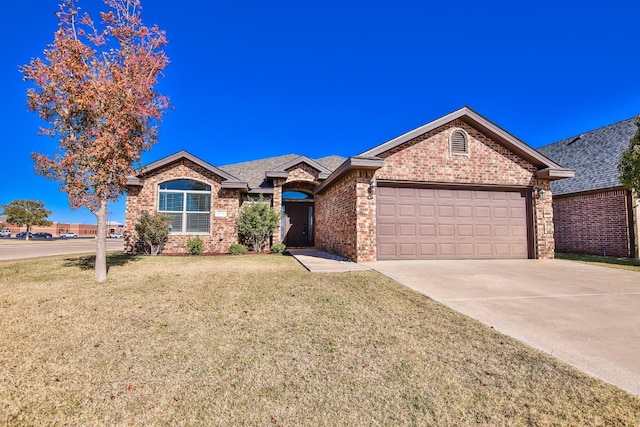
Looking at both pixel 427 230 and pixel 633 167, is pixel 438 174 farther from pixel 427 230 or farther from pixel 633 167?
pixel 633 167

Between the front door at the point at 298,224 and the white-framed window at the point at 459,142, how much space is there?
9.21 meters

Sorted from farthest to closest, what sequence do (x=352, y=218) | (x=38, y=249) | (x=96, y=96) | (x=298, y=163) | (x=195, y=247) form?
(x=38, y=249) < (x=298, y=163) < (x=195, y=247) < (x=352, y=218) < (x=96, y=96)

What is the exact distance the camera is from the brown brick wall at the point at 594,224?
1234 centimetres

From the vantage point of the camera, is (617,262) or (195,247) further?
(195,247)

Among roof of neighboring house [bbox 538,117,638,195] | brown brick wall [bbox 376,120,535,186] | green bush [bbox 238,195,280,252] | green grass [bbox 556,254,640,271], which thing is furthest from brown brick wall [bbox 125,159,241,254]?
roof of neighboring house [bbox 538,117,638,195]

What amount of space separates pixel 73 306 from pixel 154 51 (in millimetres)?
6220

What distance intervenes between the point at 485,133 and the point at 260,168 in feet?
40.6

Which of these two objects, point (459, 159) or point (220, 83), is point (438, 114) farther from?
point (220, 83)

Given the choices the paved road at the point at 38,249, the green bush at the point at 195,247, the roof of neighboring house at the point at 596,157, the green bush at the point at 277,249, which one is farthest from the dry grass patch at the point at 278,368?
the roof of neighboring house at the point at 596,157

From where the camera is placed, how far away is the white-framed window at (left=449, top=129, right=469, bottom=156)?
1045 centimetres

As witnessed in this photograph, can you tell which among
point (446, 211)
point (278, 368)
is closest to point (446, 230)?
point (446, 211)

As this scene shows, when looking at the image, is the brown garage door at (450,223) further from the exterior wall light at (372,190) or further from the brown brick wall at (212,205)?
the brown brick wall at (212,205)

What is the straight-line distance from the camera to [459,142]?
34.5 feet

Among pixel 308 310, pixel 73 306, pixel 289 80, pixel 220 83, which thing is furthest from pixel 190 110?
pixel 308 310
